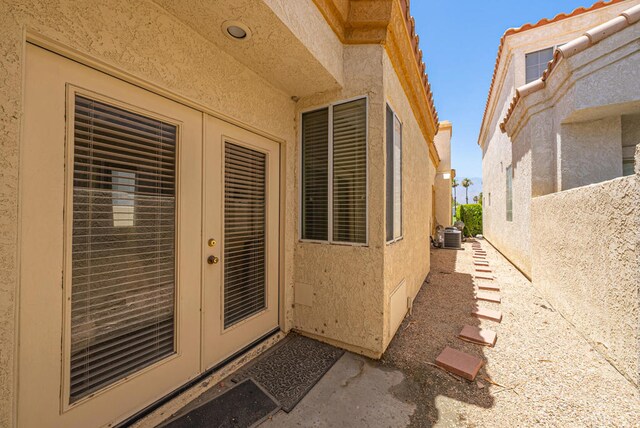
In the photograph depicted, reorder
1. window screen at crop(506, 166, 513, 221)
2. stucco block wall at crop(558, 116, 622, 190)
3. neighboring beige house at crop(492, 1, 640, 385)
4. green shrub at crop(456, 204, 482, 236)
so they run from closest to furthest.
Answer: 1. neighboring beige house at crop(492, 1, 640, 385)
2. stucco block wall at crop(558, 116, 622, 190)
3. window screen at crop(506, 166, 513, 221)
4. green shrub at crop(456, 204, 482, 236)

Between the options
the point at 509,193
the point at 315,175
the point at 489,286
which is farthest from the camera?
the point at 509,193

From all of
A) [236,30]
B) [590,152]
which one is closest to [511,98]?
[590,152]

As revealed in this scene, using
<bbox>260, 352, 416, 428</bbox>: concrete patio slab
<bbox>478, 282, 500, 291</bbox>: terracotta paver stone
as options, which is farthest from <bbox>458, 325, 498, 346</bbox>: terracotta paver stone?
<bbox>478, 282, 500, 291</bbox>: terracotta paver stone

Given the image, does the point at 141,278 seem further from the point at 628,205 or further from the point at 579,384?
the point at 628,205

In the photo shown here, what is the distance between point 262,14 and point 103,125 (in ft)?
5.48

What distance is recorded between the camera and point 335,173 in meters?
3.56

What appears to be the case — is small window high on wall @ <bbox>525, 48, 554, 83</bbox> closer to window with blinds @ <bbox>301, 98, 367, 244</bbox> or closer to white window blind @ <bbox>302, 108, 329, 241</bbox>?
window with blinds @ <bbox>301, 98, 367, 244</bbox>

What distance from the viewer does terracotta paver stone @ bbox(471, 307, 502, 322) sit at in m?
4.38

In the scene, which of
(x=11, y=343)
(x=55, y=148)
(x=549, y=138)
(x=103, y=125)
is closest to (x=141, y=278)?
(x=11, y=343)

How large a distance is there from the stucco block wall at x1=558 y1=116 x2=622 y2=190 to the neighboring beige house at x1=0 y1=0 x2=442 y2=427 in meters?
4.44

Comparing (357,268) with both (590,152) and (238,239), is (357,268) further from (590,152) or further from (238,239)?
(590,152)

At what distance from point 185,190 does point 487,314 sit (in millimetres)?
5366

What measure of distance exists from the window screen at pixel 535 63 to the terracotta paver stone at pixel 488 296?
920cm

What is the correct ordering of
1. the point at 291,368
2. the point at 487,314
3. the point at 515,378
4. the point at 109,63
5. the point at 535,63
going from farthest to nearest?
the point at 535,63
the point at 487,314
the point at 291,368
the point at 515,378
the point at 109,63
